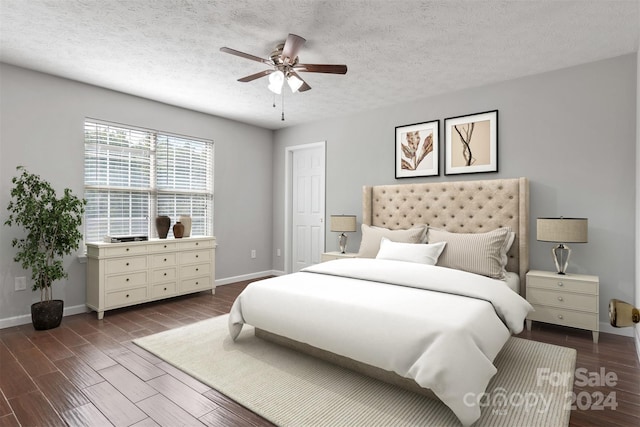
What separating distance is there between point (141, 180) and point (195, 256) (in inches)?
47.3

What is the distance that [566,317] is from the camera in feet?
10.1

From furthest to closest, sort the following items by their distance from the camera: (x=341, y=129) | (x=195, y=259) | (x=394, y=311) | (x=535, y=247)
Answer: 1. (x=341, y=129)
2. (x=195, y=259)
3. (x=535, y=247)
4. (x=394, y=311)

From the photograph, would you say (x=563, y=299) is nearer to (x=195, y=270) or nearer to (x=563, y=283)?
(x=563, y=283)

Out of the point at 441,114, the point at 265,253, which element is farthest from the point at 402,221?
the point at 265,253

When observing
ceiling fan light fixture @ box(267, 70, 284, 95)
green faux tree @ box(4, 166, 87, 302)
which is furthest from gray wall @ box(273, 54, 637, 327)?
green faux tree @ box(4, 166, 87, 302)

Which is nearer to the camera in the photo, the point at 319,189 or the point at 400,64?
the point at 400,64

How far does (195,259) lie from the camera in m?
4.57

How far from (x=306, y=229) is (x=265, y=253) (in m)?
0.90

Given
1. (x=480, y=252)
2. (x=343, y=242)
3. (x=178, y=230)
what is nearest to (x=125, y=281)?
(x=178, y=230)

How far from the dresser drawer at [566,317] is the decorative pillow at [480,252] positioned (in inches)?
18.1

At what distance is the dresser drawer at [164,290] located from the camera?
162 inches

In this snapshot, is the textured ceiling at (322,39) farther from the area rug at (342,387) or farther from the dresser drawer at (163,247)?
the area rug at (342,387)

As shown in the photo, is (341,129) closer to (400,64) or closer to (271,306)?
(400,64)

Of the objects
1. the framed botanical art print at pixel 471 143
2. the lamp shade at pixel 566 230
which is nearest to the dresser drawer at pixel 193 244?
the framed botanical art print at pixel 471 143
